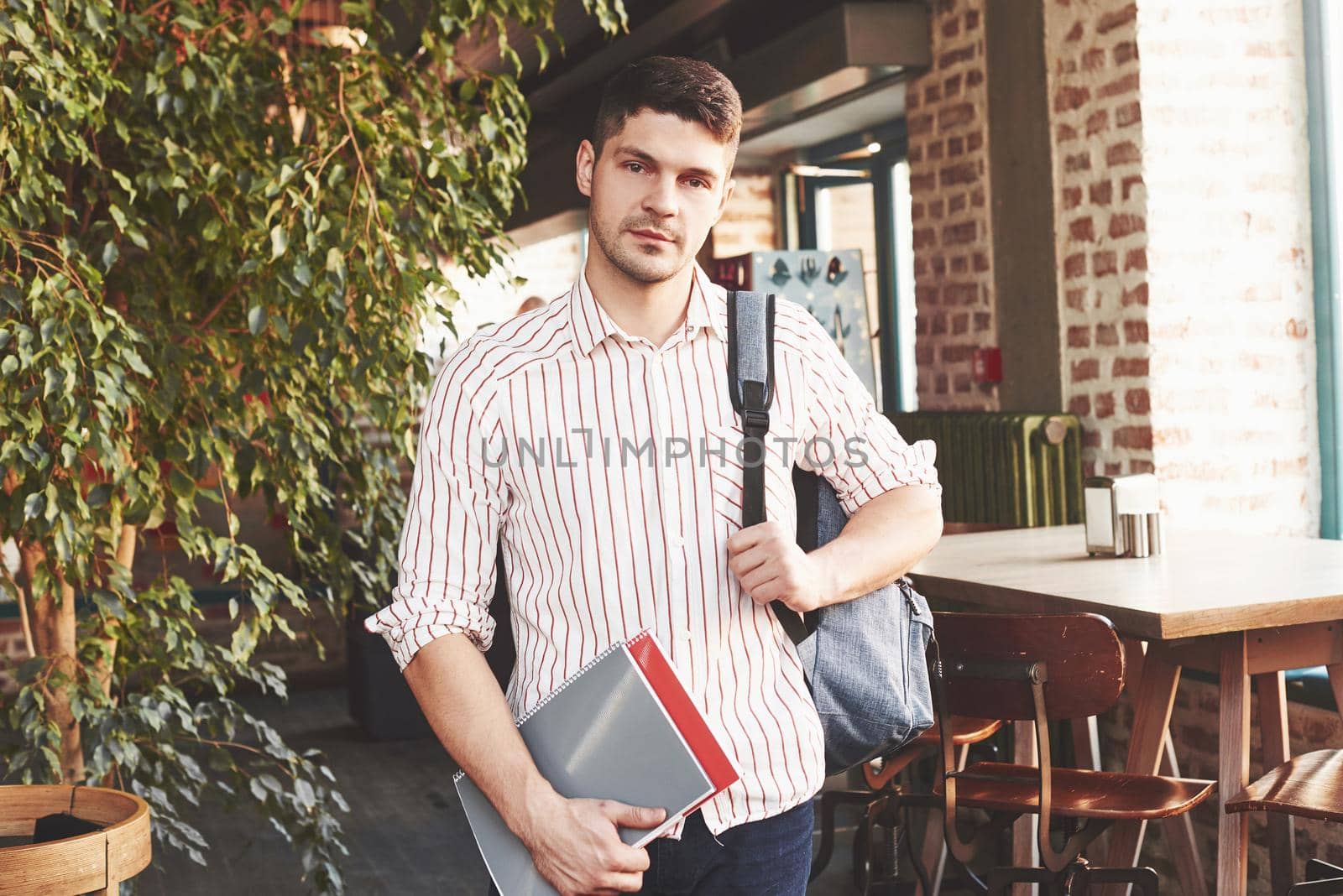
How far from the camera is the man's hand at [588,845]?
1.17 meters

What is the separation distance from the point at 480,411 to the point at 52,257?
1411 mm

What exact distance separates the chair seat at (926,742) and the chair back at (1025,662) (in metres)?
0.48

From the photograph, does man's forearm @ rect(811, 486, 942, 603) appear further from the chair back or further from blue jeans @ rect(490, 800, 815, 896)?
the chair back

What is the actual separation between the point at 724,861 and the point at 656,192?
2.09ft

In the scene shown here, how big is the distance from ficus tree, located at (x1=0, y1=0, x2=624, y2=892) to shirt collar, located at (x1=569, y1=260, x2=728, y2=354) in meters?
1.08

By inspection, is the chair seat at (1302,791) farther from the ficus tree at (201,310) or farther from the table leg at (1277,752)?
the ficus tree at (201,310)

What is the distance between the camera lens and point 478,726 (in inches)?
48.9

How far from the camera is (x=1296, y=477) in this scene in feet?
11.6

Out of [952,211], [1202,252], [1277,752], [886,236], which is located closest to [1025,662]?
[1277,752]

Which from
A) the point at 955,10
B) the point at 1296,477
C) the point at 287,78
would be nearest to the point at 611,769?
the point at 287,78

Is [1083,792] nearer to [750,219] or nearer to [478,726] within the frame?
[478,726]

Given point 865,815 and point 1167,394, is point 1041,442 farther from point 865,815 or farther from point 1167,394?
point 865,815

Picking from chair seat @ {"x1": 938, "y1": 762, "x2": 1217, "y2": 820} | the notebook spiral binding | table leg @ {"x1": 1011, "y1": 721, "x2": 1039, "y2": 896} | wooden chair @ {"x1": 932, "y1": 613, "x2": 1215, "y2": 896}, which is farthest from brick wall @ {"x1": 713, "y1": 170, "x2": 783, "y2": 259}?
the notebook spiral binding

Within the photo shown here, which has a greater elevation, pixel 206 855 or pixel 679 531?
pixel 679 531
